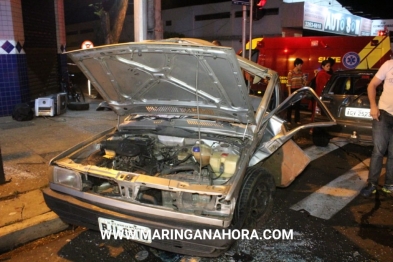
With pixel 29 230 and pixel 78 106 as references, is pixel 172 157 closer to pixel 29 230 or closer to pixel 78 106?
pixel 29 230

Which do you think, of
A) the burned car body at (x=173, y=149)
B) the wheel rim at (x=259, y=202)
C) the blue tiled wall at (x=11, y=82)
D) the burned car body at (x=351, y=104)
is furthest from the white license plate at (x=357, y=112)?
the blue tiled wall at (x=11, y=82)

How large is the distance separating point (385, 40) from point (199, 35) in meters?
15.1

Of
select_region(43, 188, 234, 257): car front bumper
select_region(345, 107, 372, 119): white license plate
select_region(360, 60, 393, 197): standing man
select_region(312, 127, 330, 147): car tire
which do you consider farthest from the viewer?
select_region(312, 127, 330, 147): car tire

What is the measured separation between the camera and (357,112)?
5.96m

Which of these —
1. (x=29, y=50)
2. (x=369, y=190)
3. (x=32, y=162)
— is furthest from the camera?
(x=29, y=50)

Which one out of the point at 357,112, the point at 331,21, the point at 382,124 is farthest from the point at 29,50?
the point at 331,21

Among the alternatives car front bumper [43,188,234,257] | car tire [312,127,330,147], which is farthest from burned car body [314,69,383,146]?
car front bumper [43,188,234,257]

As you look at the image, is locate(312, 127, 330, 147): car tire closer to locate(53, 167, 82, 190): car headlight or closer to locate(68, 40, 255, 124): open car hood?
locate(68, 40, 255, 124): open car hood

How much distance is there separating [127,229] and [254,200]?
1.31 m

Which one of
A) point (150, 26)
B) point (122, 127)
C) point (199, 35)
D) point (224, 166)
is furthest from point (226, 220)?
point (199, 35)

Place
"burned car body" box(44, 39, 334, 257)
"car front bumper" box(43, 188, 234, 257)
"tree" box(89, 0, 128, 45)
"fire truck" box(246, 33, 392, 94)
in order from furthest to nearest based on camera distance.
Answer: "tree" box(89, 0, 128, 45) → "fire truck" box(246, 33, 392, 94) → "burned car body" box(44, 39, 334, 257) → "car front bumper" box(43, 188, 234, 257)

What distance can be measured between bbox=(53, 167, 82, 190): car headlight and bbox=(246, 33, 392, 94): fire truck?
23.5 feet

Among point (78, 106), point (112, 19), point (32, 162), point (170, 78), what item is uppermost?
point (112, 19)

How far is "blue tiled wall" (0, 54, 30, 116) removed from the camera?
27.6 ft
